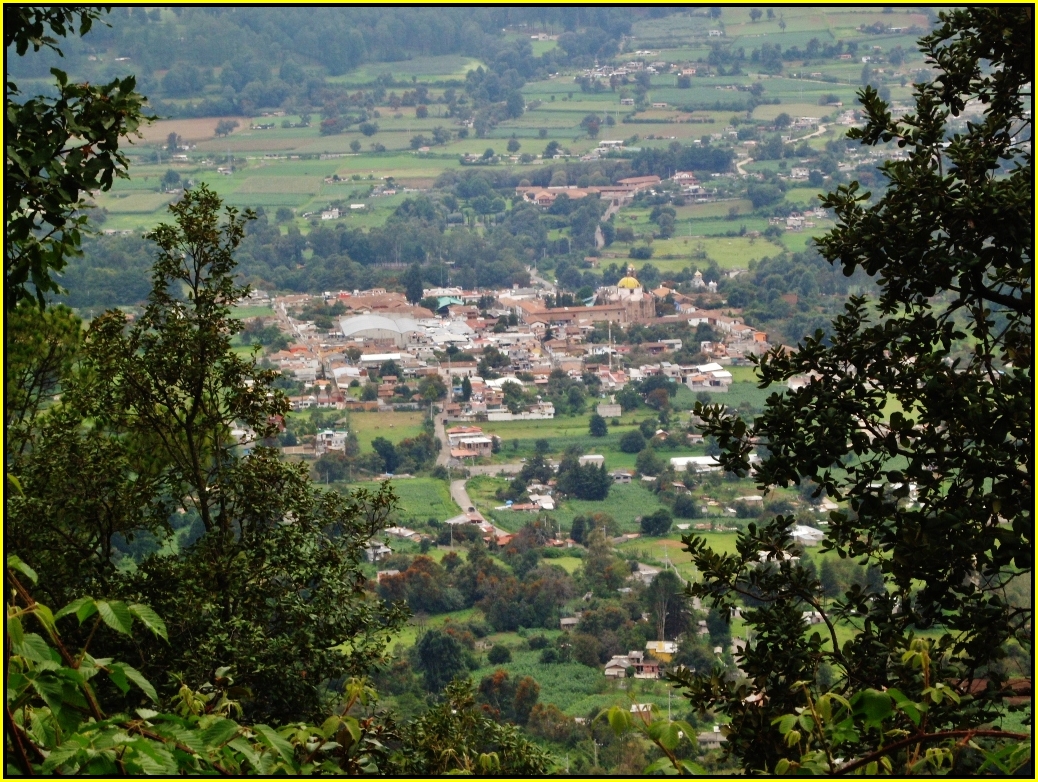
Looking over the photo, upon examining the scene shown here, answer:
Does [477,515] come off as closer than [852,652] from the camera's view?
No

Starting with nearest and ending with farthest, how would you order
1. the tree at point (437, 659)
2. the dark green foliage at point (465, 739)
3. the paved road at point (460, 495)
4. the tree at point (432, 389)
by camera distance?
the dark green foliage at point (465, 739) → the tree at point (437, 659) → the paved road at point (460, 495) → the tree at point (432, 389)

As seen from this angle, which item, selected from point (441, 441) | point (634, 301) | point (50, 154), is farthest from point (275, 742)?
point (634, 301)

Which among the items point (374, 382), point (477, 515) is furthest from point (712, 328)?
point (477, 515)

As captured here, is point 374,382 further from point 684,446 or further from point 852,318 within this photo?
point 852,318

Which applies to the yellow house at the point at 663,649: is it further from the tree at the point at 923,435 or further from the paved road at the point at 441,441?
the paved road at the point at 441,441

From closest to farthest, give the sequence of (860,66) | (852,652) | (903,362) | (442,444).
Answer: (852,652)
(903,362)
(442,444)
(860,66)

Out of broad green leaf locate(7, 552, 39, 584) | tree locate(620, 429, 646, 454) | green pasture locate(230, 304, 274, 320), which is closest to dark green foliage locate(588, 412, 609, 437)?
tree locate(620, 429, 646, 454)

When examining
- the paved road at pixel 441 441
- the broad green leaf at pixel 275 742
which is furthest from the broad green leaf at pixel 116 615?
the paved road at pixel 441 441
